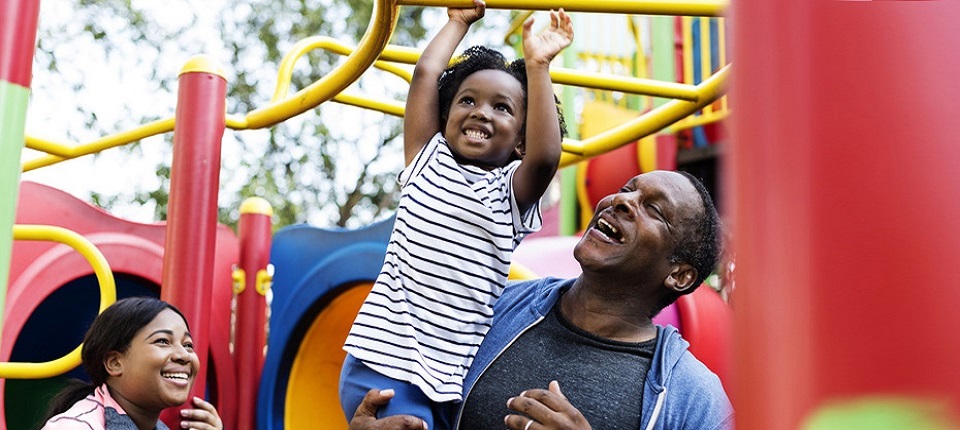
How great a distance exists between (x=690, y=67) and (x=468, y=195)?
3.82 m

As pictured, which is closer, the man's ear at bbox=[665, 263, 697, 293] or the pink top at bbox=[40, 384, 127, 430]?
the man's ear at bbox=[665, 263, 697, 293]

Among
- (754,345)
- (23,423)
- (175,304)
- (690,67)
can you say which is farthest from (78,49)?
(754,345)

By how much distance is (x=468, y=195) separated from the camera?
1.71 meters

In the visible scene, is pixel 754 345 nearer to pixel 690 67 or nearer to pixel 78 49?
pixel 690 67

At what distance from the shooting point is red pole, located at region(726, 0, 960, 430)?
0.65 metres

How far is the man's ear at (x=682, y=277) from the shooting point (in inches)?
67.8

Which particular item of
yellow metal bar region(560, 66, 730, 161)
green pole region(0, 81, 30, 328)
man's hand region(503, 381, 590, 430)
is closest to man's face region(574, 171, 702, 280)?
man's hand region(503, 381, 590, 430)

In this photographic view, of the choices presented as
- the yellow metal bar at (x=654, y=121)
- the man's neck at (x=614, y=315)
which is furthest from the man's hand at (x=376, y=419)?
the yellow metal bar at (x=654, y=121)

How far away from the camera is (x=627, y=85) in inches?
90.4

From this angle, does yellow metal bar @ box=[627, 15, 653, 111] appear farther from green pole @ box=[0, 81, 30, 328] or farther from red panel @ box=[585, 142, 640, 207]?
green pole @ box=[0, 81, 30, 328]

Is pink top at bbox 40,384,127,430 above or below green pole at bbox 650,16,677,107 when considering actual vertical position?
below

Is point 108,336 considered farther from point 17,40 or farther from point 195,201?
point 17,40

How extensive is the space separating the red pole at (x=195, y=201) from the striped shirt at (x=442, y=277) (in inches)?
27.3

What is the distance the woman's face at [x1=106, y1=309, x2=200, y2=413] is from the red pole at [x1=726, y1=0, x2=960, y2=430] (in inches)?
64.3
